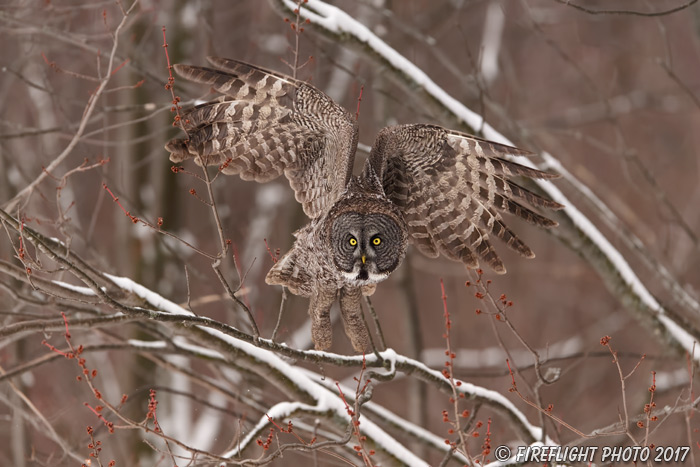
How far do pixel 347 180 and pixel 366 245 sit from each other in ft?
1.27

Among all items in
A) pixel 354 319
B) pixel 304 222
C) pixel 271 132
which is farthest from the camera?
pixel 304 222

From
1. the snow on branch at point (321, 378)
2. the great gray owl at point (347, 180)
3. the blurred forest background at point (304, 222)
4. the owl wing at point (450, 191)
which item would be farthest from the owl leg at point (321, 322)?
the owl wing at point (450, 191)

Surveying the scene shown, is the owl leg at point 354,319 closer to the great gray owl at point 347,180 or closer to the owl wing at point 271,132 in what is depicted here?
the great gray owl at point 347,180

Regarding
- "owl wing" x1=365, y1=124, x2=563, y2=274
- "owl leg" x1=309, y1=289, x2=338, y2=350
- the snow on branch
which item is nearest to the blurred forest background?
the snow on branch

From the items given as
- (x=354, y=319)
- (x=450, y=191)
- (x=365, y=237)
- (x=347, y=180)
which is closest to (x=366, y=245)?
(x=365, y=237)

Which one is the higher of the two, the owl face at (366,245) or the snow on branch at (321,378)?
the owl face at (366,245)

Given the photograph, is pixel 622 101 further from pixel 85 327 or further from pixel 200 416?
pixel 85 327

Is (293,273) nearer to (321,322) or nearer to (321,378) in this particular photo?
(321,322)

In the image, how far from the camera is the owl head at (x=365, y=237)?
436 centimetres

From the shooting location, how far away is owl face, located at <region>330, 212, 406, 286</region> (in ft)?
14.3

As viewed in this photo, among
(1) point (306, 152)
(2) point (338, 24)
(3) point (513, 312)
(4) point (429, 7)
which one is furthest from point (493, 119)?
(1) point (306, 152)

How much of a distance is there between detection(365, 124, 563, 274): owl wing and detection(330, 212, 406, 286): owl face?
0.33 m

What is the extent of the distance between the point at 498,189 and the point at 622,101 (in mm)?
8909

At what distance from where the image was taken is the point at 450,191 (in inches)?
190
